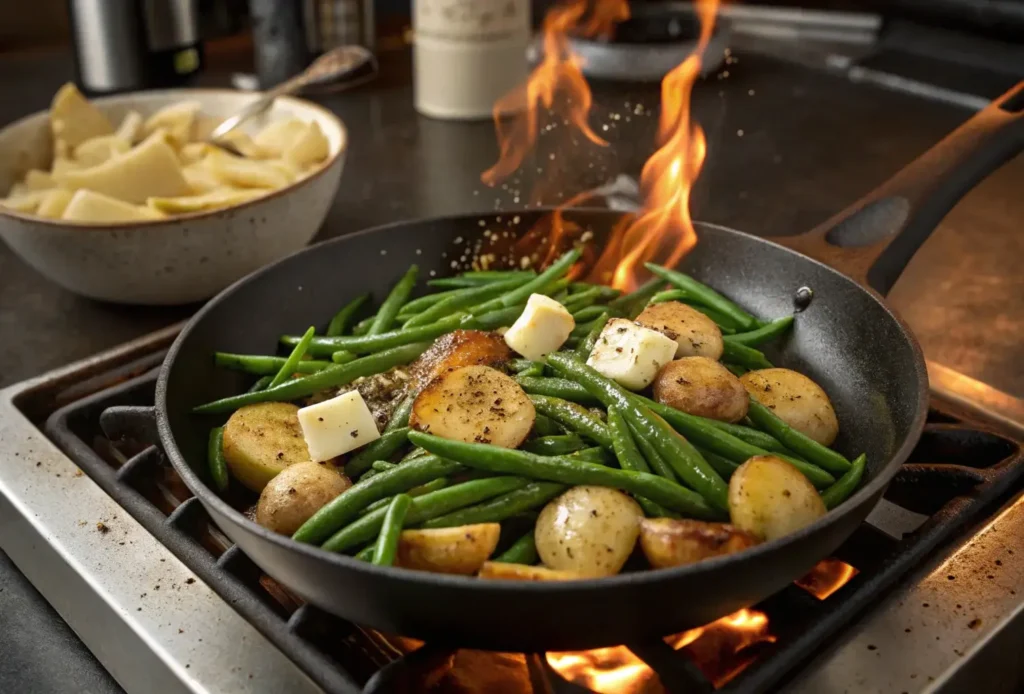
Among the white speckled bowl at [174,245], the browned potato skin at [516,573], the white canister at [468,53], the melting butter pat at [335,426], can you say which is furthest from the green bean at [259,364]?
the white canister at [468,53]

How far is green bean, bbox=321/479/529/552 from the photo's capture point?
119 cm

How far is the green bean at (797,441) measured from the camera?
4.43ft

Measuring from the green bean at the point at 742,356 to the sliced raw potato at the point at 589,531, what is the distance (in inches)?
19.4

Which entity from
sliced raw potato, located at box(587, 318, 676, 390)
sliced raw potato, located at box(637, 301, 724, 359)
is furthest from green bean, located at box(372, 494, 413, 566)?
sliced raw potato, located at box(637, 301, 724, 359)

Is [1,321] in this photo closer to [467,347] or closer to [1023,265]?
[467,347]

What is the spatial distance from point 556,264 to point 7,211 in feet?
3.42

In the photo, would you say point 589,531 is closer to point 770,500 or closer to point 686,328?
point 770,500

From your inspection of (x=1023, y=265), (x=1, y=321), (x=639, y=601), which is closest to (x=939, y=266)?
(x=1023, y=265)

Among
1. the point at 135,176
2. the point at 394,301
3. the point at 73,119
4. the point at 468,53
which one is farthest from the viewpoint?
the point at 468,53

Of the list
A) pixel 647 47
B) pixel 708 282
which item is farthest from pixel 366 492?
pixel 647 47

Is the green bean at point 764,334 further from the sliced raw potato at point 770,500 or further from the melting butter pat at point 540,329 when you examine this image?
the sliced raw potato at point 770,500

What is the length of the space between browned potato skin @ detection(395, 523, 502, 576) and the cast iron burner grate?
0.30ft

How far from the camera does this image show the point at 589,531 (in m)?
1.14

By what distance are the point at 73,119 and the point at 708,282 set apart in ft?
4.98
